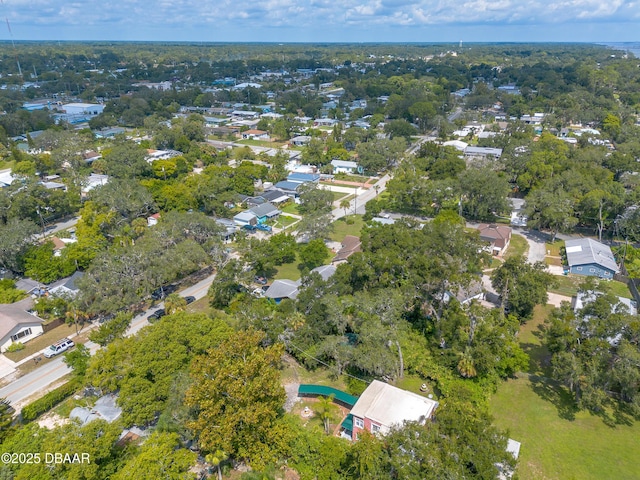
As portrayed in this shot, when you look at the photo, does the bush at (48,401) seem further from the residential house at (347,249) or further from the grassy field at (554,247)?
the grassy field at (554,247)

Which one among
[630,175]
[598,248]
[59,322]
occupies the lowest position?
[59,322]

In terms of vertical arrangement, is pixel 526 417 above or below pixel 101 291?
below

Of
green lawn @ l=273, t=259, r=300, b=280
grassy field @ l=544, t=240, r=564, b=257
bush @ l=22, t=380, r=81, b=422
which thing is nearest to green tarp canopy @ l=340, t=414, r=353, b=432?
bush @ l=22, t=380, r=81, b=422

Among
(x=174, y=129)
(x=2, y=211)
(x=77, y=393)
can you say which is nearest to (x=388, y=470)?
(x=77, y=393)

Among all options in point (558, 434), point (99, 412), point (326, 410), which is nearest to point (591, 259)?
point (558, 434)

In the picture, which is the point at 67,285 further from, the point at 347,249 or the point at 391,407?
the point at 391,407

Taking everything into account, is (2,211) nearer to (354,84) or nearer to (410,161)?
(410,161)

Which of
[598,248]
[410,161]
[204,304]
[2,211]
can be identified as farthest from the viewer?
[410,161]
